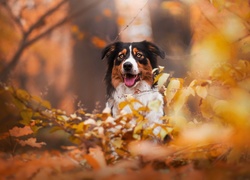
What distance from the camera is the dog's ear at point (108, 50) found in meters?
2.51

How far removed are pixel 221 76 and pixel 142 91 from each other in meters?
0.58

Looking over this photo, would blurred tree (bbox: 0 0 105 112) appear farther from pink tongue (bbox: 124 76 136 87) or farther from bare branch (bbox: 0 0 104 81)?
pink tongue (bbox: 124 76 136 87)

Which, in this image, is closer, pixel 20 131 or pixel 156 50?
pixel 20 131

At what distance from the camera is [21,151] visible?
247 cm

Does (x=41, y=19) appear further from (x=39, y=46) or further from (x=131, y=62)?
(x=131, y=62)

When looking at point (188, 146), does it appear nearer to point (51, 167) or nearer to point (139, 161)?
point (139, 161)

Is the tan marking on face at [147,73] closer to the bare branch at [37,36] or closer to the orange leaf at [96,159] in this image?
the bare branch at [37,36]

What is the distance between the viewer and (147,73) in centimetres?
256

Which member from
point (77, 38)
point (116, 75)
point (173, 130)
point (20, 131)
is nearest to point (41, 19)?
point (77, 38)

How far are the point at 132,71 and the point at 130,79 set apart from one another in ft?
0.16

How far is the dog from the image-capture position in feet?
8.33

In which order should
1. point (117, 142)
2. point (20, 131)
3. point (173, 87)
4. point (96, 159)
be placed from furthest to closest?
point (20, 131) < point (117, 142) < point (173, 87) < point (96, 159)

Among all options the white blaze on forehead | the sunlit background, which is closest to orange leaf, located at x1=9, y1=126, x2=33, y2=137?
the sunlit background

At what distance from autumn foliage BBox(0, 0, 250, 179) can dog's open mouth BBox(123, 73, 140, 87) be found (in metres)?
0.17
